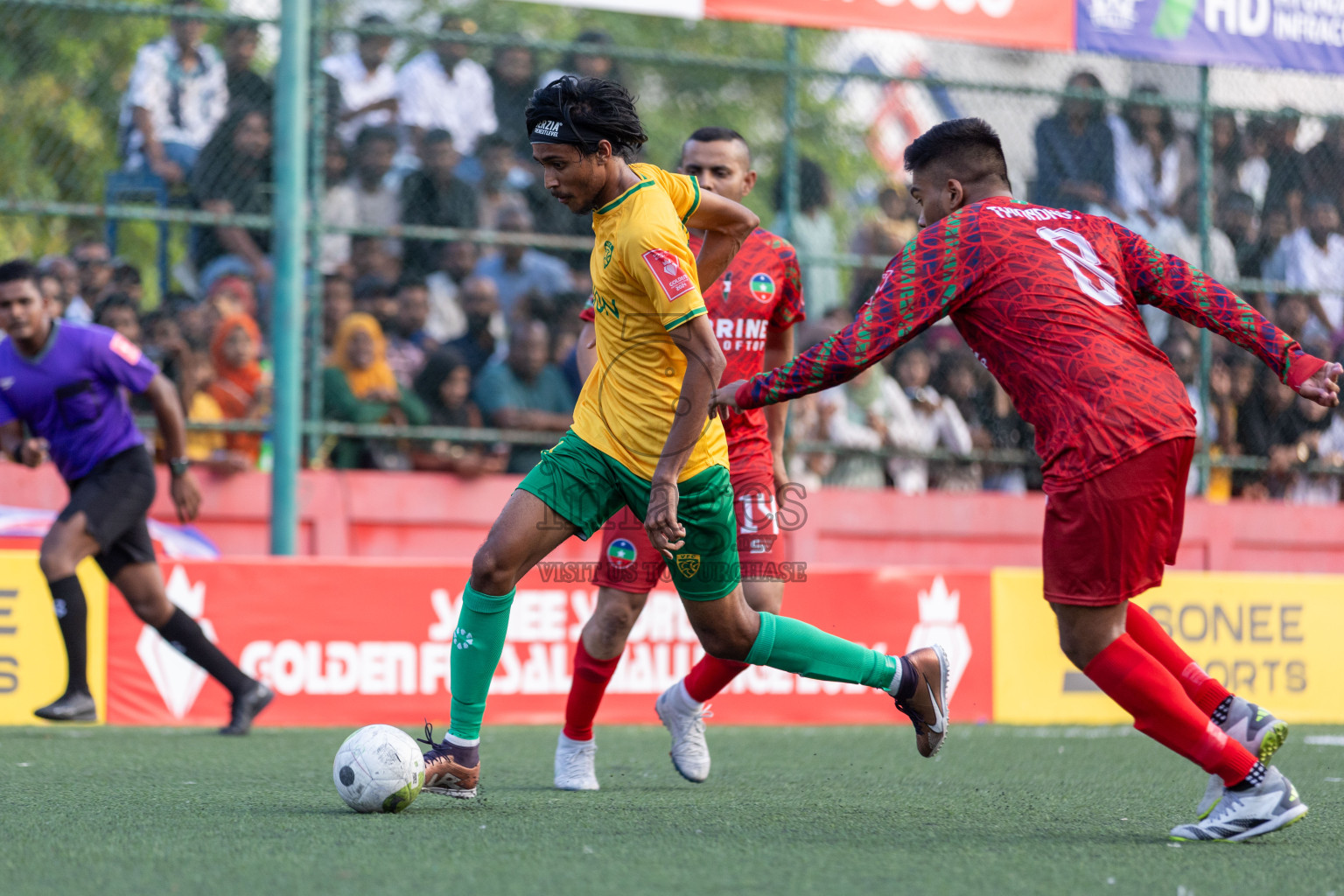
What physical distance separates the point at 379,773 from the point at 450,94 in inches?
265

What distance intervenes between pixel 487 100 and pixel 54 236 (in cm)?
290

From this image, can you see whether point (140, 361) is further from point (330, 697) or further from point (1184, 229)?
point (1184, 229)

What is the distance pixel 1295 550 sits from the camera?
36.6 feet

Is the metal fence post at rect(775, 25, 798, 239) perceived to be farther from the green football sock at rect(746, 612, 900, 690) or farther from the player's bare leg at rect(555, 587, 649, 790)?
the green football sock at rect(746, 612, 900, 690)

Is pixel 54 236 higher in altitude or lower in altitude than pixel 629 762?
higher

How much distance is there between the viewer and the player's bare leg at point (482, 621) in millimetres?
4539

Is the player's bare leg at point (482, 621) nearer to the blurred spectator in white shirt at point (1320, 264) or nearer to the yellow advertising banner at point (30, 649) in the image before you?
the yellow advertising banner at point (30, 649)

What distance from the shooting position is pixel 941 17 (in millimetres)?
10195

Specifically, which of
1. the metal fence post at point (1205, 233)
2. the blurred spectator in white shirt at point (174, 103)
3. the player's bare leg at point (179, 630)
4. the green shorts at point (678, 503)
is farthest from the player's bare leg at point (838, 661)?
the metal fence post at point (1205, 233)

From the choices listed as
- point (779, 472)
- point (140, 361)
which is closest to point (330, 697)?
point (140, 361)

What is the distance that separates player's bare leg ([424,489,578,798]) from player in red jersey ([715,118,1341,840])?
2.19 feet

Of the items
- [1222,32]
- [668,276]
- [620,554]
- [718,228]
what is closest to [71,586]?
[620,554]

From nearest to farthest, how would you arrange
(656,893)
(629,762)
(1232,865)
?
(656,893) → (1232,865) → (629,762)

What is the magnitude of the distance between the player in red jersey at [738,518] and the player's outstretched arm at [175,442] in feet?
9.00
